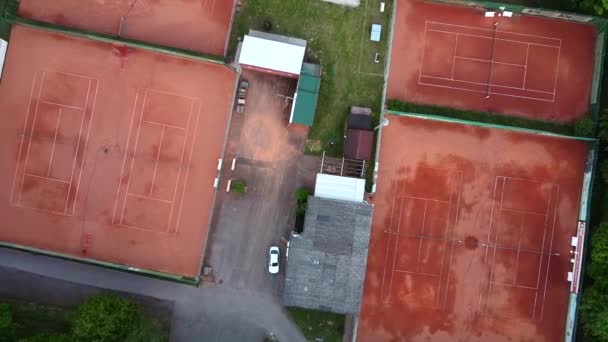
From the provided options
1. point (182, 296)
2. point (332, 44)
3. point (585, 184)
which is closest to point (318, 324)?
point (182, 296)

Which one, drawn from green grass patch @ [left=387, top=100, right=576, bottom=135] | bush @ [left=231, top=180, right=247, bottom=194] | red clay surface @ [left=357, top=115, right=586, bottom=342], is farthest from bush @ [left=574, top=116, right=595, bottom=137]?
bush @ [left=231, top=180, right=247, bottom=194]

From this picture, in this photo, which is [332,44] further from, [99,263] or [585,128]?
[99,263]

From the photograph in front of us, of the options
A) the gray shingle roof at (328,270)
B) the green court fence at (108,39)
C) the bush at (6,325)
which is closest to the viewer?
the bush at (6,325)

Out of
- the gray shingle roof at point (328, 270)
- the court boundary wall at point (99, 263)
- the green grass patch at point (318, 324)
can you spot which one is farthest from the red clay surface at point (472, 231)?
the court boundary wall at point (99, 263)

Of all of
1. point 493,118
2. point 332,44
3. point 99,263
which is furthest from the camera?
point 332,44

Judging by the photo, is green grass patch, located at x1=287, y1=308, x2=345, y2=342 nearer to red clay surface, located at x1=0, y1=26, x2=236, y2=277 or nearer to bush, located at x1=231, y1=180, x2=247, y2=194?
red clay surface, located at x1=0, y1=26, x2=236, y2=277

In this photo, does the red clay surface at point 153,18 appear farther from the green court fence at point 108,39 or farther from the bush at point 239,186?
the bush at point 239,186
